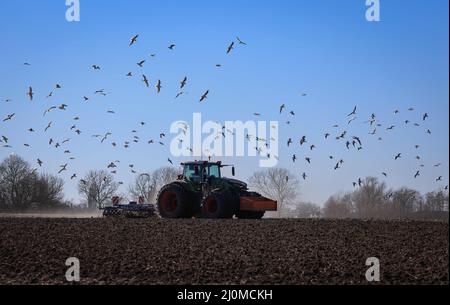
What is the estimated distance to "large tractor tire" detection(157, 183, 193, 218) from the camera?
25891 millimetres

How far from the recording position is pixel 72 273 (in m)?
11.6

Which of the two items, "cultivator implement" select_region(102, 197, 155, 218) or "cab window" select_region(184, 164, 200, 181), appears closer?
"cab window" select_region(184, 164, 200, 181)

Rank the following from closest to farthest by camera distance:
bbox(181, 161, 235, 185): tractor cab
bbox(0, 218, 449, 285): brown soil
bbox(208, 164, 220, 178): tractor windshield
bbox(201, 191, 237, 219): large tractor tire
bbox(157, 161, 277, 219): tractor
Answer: bbox(0, 218, 449, 285): brown soil
bbox(201, 191, 237, 219): large tractor tire
bbox(157, 161, 277, 219): tractor
bbox(181, 161, 235, 185): tractor cab
bbox(208, 164, 220, 178): tractor windshield

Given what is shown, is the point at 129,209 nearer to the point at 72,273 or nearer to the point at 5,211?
the point at 72,273

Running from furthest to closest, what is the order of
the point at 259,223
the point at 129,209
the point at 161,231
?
the point at 129,209 → the point at 259,223 → the point at 161,231

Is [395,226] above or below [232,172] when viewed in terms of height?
below

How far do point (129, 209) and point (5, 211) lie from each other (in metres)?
23.8

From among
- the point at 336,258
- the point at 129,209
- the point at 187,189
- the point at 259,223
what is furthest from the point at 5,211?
the point at 336,258

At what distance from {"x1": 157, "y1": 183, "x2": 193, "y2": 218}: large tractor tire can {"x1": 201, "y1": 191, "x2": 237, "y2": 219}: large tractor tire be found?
1024mm

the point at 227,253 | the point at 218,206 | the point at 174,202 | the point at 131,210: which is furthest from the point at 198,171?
the point at 227,253

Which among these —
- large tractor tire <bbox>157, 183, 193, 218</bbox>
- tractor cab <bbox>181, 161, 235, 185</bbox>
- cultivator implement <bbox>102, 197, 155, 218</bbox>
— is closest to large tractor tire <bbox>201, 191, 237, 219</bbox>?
large tractor tire <bbox>157, 183, 193, 218</bbox>

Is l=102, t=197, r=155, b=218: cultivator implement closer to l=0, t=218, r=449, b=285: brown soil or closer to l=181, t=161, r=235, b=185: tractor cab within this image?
l=181, t=161, r=235, b=185: tractor cab

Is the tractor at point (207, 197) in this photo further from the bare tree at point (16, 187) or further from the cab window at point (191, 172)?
the bare tree at point (16, 187)
